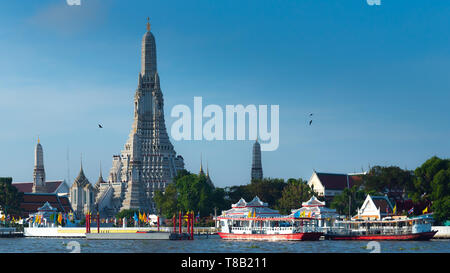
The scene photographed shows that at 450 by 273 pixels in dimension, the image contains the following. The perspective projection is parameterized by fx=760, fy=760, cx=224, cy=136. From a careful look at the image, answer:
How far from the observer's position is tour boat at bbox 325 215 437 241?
3374 inches

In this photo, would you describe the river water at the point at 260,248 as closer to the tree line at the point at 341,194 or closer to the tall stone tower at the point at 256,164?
the tree line at the point at 341,194

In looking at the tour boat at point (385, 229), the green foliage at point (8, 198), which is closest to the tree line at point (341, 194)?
the tour boat at point (385, 229)

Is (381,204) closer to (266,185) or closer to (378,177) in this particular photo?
(378,177)

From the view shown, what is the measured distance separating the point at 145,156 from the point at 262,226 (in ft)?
287

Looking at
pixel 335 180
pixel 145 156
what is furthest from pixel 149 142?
pixel 335 180

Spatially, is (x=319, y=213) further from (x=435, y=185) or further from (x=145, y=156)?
(x=145, y=156)

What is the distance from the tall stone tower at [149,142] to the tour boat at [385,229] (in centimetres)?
8580

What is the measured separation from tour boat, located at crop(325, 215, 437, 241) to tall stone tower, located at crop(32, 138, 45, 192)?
113775mm

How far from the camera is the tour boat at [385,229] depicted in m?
85.7

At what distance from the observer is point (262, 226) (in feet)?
317

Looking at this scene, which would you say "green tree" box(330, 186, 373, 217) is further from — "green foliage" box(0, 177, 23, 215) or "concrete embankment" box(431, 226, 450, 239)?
"green foliage" box(0, 177, 23, 215)

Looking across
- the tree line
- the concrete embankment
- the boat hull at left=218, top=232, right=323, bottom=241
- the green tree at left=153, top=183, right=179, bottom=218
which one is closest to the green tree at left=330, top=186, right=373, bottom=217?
the tree line

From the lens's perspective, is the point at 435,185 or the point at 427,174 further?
the point at 427,174
